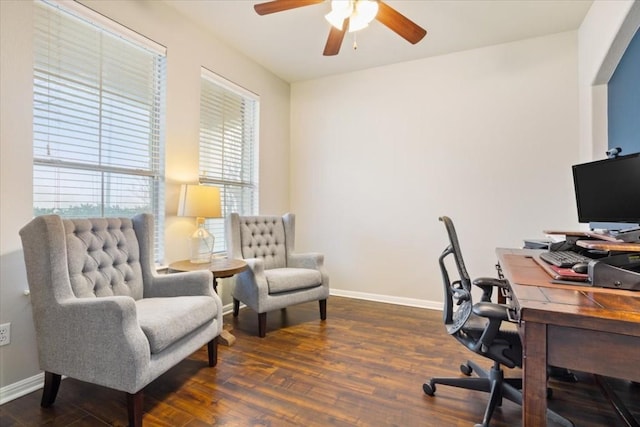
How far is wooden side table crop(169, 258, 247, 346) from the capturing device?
239 centimetres

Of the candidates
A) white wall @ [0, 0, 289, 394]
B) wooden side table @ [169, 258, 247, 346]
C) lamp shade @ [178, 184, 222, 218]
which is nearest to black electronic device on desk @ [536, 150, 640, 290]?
wooden side table @ [169, 258, 247, 346]

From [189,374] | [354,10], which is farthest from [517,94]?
[189,374]

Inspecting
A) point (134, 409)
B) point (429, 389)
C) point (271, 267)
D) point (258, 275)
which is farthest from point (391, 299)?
point (134, 409)

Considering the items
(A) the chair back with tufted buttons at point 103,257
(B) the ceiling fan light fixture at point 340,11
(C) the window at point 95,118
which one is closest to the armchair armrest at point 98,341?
(A) the chair back with tufted buttons at point 103,257

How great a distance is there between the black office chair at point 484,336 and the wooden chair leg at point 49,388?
2.08 meters

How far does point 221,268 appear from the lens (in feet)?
7.98

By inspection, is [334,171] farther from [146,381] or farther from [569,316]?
[569,316]

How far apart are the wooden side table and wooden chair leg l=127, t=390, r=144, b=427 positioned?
0.95 m

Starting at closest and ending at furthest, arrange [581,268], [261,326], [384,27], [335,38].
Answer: [581,268] → [335,38] → [261,326] → [384,27]

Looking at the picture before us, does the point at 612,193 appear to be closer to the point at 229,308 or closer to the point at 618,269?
the point at 618,269

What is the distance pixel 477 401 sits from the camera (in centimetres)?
180

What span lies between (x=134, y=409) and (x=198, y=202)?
1.45m

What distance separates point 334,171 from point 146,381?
304cm

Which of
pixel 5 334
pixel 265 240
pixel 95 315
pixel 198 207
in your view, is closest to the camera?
pixel 95 315
